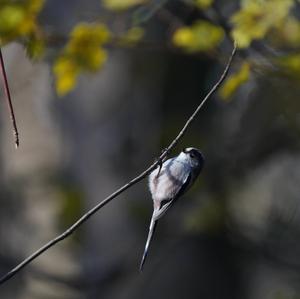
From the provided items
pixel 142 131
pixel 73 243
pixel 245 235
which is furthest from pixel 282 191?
pixel 73 243

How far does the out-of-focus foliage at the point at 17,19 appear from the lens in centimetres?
279

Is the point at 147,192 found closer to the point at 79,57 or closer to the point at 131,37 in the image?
the point at 131,37

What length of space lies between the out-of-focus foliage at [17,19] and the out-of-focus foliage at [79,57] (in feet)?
0.78

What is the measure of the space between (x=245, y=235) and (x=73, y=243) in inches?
53.1

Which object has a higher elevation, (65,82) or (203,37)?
(203,37)

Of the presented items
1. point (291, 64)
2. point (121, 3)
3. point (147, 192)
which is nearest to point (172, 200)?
point (291, 64)

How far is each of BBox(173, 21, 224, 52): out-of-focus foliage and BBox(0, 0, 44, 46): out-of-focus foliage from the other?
1.85 feet

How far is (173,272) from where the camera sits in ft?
18.0

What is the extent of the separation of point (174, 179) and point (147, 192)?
329 cm

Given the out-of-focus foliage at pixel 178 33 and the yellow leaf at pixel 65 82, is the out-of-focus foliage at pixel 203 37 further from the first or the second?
the yellow leaf at pixel 65 82

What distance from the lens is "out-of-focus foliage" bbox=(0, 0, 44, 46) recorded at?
2.79 m

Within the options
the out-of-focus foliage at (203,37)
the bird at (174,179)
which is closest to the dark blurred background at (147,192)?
the out-of-focus foliage at (203,37)

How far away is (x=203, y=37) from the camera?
3107 millimetres

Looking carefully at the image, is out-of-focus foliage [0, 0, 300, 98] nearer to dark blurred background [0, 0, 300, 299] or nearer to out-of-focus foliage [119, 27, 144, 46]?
out-of-focus foliage [119, 27, 144, 46]
